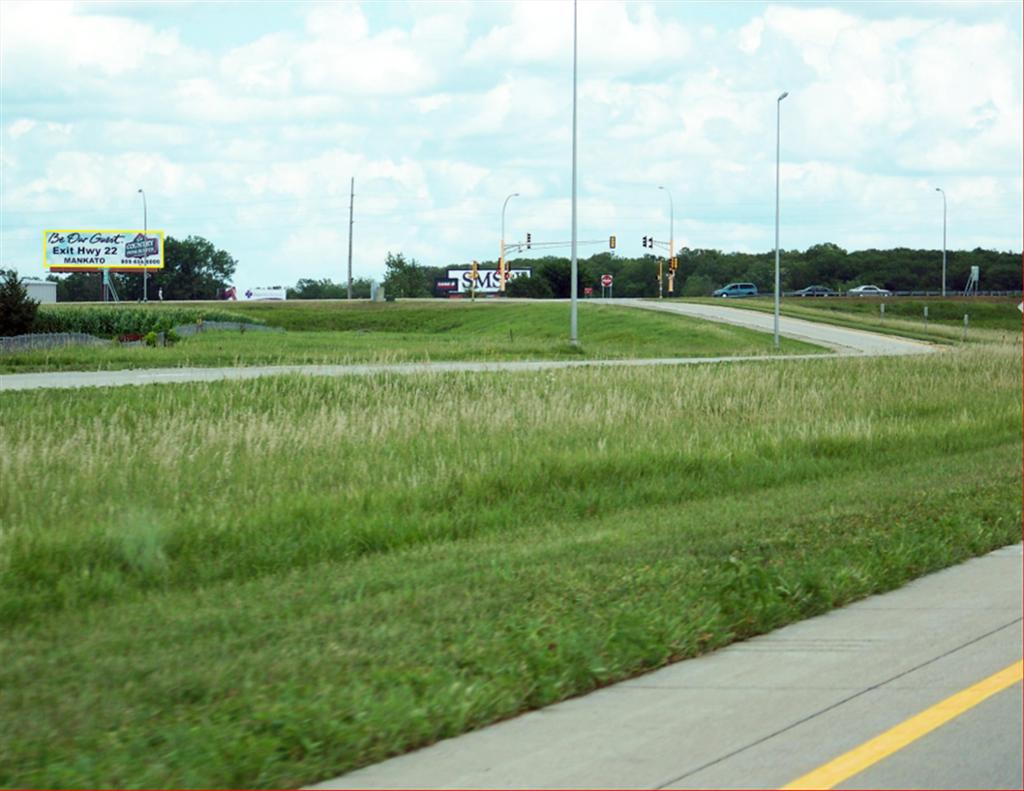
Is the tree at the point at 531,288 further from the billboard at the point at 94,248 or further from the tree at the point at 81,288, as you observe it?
the tree at the point at 81,288

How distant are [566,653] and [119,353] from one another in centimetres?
3462

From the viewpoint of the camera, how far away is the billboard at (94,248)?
12938 cm

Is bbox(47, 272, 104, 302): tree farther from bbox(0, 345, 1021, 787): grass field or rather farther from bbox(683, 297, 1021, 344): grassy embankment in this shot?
bbox(0, 345, 1021, 787): grass field

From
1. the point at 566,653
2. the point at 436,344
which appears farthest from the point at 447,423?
the point at 436,344

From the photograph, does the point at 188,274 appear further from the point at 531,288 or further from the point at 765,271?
the point at 765,271

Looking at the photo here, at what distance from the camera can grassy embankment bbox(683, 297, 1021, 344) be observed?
78.1 metres

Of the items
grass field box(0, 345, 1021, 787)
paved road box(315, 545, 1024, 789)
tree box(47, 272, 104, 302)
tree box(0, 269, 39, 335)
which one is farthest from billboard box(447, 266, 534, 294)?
paved road box(315, 545, 1024, 789)

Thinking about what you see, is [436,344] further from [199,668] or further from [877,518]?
[199,668]

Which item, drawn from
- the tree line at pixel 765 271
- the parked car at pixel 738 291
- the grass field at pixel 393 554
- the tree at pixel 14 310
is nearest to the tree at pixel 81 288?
the tree line at pixel 765 271

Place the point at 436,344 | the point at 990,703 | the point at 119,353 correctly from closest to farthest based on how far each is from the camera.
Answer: the point at 990,703 → the point at 119,353 → the point at 436,344

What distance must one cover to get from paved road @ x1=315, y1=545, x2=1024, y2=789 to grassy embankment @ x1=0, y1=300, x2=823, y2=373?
97.5ft

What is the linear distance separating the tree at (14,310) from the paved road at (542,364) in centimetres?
1403

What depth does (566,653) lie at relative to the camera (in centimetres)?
770

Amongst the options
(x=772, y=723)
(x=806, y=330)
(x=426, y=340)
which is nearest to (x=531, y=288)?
(x=806, y=330)
